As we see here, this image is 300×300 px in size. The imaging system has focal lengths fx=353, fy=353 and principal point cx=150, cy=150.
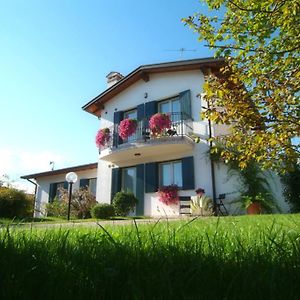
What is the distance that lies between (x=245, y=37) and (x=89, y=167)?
17.3m

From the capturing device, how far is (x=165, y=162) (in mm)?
17391

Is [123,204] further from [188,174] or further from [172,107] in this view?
[172,107]

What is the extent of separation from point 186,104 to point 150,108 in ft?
7.53

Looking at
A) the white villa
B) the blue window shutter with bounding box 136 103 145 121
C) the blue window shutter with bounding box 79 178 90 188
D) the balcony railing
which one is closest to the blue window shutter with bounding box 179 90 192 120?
the white villa

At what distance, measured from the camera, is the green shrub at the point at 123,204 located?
16.2m

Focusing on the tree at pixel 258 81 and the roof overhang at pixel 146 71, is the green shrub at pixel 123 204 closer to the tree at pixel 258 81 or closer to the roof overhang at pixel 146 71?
the roof overhang at pixel 146 71

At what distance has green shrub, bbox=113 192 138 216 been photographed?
16.2 meters

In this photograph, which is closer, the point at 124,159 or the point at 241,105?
the point at 241,105

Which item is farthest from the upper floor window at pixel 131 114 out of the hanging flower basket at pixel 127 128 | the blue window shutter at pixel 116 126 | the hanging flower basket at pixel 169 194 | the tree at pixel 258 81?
the tree at pixel 258 81

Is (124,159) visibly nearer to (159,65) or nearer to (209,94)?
(159,65)

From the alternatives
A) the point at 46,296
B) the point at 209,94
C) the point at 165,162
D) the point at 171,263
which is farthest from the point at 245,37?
the point at 165,162

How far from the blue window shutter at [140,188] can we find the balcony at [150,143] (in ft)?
1.68

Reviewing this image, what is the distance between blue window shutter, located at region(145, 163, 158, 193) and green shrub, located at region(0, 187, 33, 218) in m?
5.46

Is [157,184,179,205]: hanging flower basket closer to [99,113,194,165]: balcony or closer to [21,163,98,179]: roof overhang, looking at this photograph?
[99,113,194,165]: balcony
